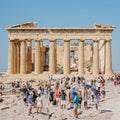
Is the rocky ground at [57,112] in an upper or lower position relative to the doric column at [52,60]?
lower

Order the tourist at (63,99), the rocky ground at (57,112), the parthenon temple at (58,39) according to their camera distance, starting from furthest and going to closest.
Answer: the parthenon temple at (58,39) → the tourist at (63,99) → the rocky ground at (57,112)

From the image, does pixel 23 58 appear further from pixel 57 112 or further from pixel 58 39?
pixel 57 112

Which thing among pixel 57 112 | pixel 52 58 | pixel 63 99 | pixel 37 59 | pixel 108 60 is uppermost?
pixel 52 58

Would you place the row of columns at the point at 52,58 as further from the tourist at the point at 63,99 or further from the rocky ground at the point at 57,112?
the tourist at the point at 63,99

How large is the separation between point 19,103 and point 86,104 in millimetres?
7090

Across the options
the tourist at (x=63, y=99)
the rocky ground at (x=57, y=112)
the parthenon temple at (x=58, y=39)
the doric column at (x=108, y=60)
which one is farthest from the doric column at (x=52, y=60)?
the tourist at (x=63, y=99)

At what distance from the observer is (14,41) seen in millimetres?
71812

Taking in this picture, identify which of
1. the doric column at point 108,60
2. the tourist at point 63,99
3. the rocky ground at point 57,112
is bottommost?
the rocky ground at point 57,112

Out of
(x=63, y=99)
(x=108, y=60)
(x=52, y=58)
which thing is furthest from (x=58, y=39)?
(x=63, y=99)

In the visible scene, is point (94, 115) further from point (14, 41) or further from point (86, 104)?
point (14, 41)

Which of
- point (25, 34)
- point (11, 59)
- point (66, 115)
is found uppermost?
point (25, 34)

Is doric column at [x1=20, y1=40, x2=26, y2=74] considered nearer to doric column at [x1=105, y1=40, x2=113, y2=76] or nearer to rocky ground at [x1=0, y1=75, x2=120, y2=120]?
doric column at [x1=105, y1=40, x2=113, y2=76]

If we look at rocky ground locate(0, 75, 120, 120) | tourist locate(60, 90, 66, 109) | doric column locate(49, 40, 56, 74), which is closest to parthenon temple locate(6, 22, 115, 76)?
doric column locate(49, 40, 56, 74)

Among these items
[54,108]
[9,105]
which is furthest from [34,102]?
[9,105]
